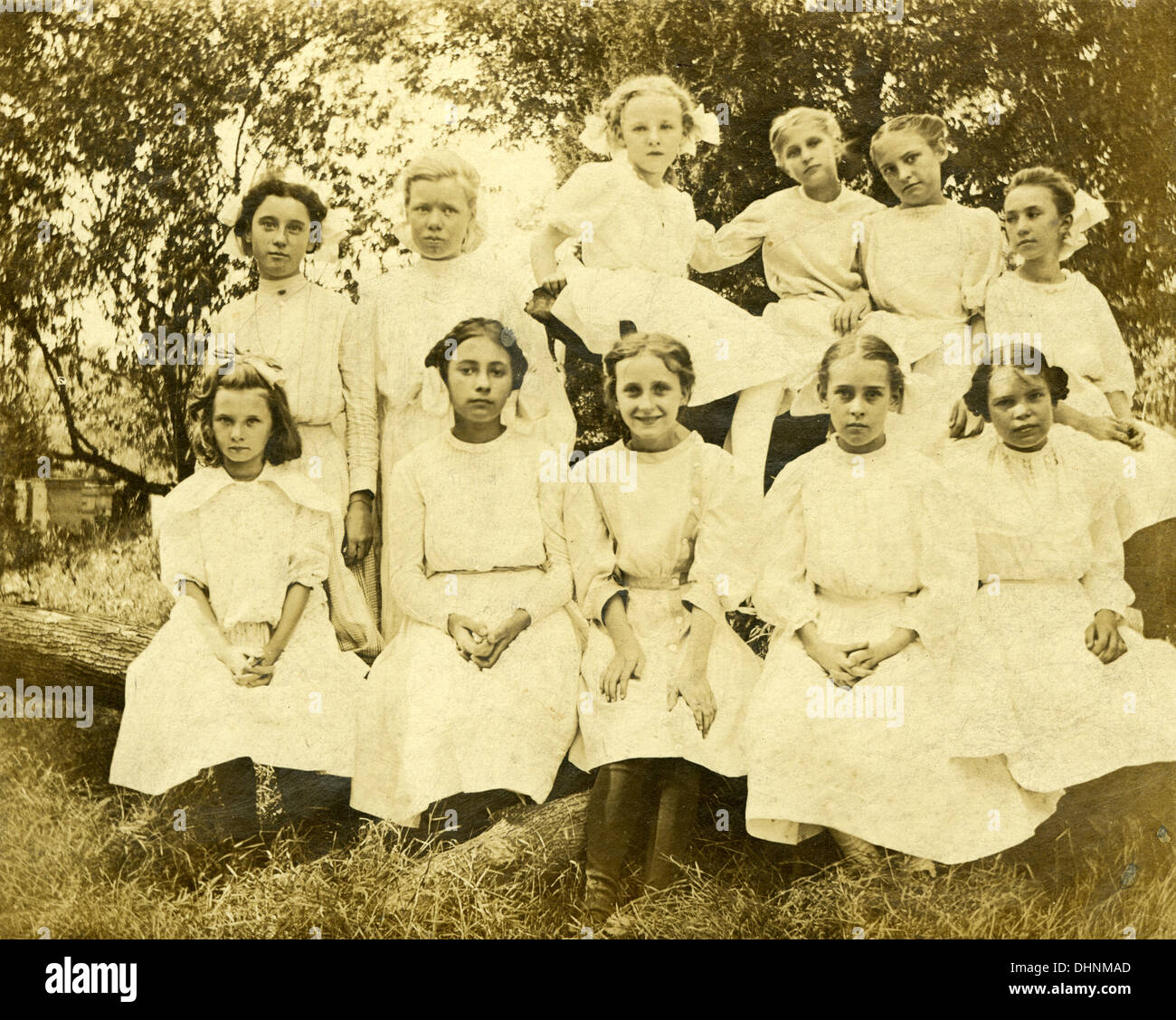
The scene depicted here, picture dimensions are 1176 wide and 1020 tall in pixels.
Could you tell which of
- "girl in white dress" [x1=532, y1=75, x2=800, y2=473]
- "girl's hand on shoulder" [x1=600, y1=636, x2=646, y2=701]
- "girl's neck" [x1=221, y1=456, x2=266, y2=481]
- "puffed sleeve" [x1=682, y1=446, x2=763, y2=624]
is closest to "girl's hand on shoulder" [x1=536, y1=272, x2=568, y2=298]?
"girl in white dress" [x1=532, y1=75, x2=800, y2=473]

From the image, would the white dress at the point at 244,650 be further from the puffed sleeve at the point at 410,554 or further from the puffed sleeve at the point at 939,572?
the puffed sleeve at the point at 939,572

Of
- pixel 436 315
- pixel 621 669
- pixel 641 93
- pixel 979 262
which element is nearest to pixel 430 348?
pixel 436 315

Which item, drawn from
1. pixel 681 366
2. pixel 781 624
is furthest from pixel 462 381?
pixel 781 624

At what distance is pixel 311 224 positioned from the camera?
211 inches

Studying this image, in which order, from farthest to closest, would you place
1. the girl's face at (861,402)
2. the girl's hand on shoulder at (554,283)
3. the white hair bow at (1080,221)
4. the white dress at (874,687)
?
1. the white hair bow at (1080,221)
2. the girl's hand on shoulder at (554,283)
3. the girl's face at (861,402)
4. the white dress at (874,687)

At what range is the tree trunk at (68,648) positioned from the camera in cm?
533

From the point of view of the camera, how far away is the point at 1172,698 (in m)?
5.29

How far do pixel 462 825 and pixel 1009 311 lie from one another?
3285mm

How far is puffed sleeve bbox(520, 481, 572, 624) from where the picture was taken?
5172mm

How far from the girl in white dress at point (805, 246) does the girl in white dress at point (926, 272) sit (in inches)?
4.2

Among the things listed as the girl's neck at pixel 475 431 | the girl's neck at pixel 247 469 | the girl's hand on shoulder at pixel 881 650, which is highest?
the girl's neck at pixel 475 431

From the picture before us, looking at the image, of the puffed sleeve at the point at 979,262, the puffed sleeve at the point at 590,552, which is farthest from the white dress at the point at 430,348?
the puffed sleeve at the point at 979,262

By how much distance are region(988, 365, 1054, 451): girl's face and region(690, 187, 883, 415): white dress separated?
0.75 meters
